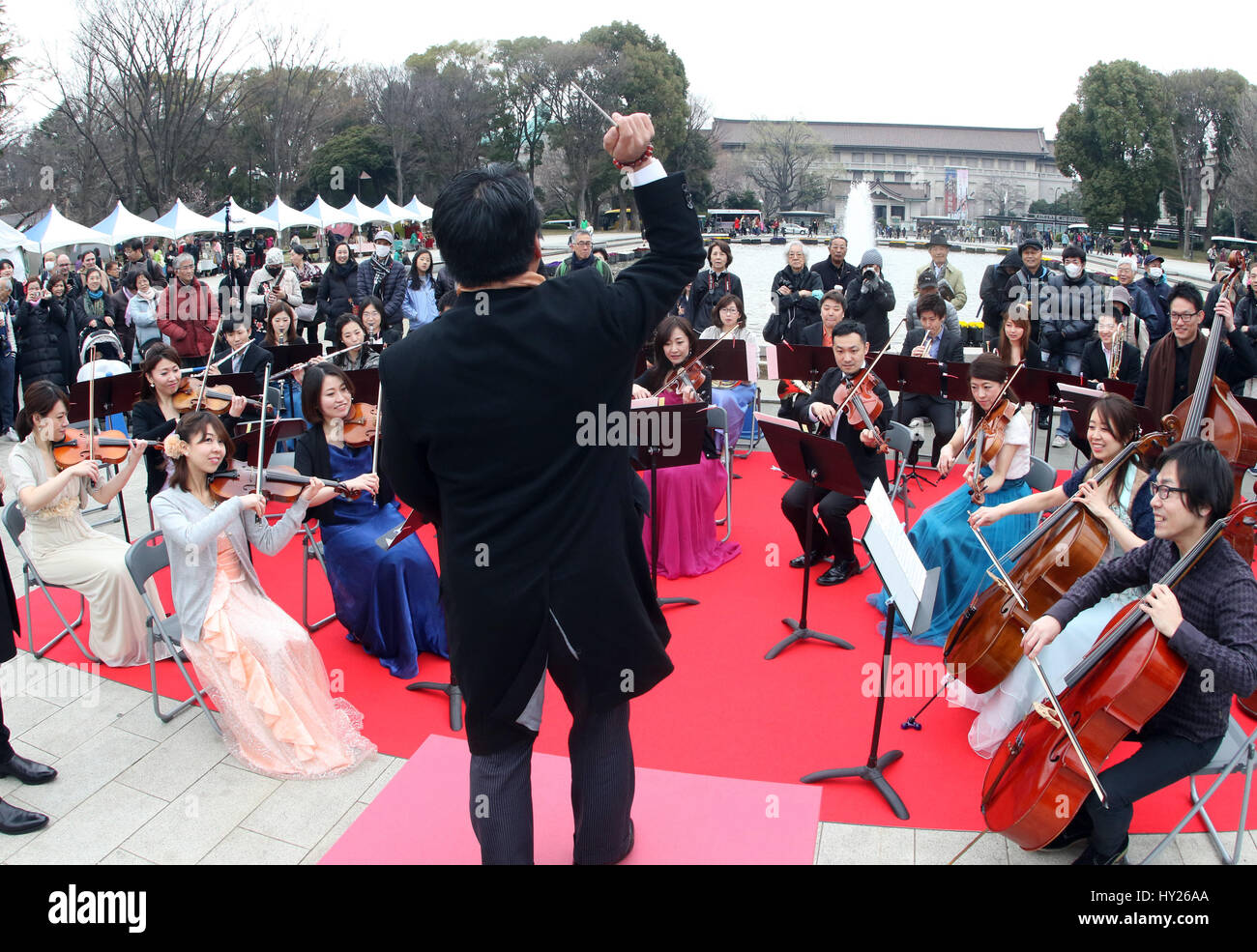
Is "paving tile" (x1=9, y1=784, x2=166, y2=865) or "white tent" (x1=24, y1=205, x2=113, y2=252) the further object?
"white tent" (x1=24, y1=205, x2=113, y2=252)

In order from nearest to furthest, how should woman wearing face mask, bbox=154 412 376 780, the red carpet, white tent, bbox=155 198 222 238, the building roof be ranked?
the red carpet → woman wearing face mask, bbox=154 412 376 780 → white tent, bbox=155 198 222 238 → the building roof

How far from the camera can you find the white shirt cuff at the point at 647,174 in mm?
1928

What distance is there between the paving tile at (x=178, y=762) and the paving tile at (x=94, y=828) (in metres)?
0.06

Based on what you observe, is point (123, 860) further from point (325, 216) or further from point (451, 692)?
point (325, 216)

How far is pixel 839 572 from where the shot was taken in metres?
5.75

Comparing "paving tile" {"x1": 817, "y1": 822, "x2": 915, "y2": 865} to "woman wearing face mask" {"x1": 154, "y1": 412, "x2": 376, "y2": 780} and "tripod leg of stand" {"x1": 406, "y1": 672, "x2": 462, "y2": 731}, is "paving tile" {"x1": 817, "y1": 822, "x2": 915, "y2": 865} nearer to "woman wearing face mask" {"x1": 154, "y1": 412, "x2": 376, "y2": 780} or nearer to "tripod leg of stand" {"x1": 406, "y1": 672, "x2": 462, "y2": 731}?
"tripod leg of stand" {"x1": 406, "y1": 672, "x2": 462, "y2": 731}

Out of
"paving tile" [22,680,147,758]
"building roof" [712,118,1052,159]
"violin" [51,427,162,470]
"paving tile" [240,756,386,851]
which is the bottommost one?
"paving tile" [240,756,386,851]

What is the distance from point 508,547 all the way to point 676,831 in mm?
1359

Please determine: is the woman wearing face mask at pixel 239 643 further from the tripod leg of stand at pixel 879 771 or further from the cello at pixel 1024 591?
the cello at pixel 1024 591

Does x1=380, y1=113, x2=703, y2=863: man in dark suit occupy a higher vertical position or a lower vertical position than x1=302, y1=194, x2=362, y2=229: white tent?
lower

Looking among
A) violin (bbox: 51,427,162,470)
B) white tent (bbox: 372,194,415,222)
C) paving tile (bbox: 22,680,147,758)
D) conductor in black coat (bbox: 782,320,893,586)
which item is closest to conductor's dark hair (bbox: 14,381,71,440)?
violin (bbox: 51,427,162,470)

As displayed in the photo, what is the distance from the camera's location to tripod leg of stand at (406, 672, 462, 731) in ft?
13.7

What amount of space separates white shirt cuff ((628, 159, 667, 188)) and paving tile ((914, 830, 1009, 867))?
252 cm

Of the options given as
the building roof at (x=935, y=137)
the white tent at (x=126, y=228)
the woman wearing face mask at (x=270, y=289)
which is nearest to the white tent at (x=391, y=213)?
the white tent at (x=126, y=228)
